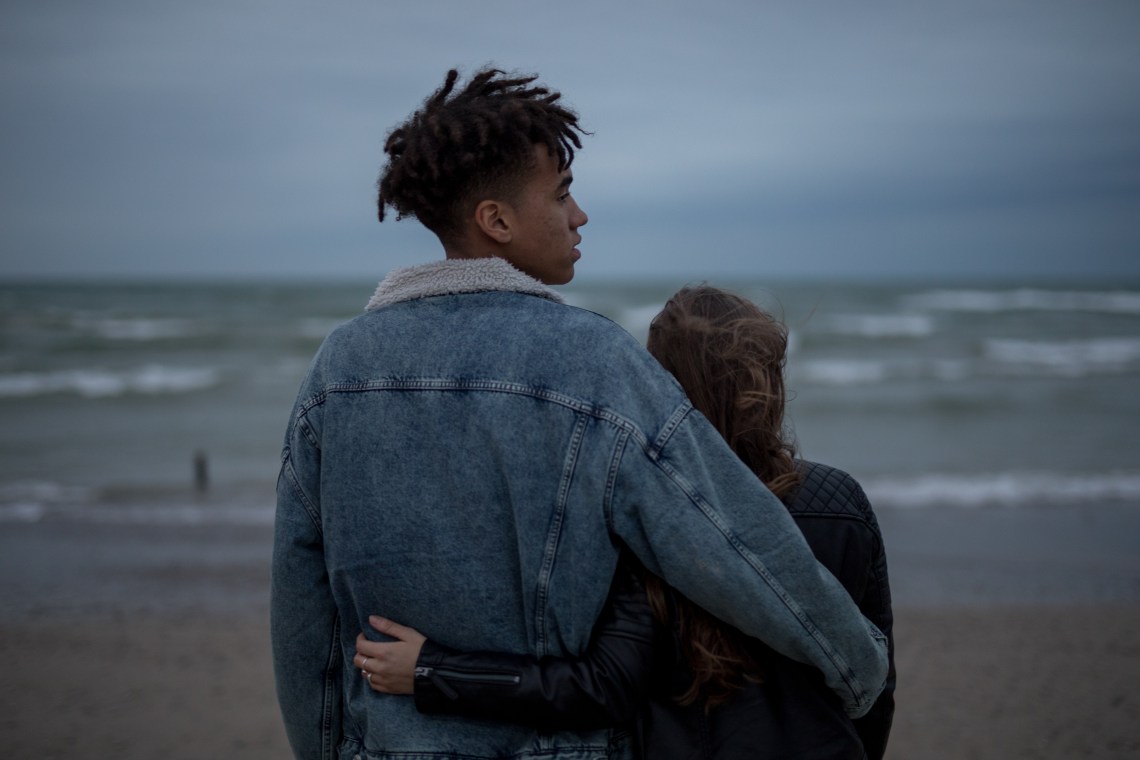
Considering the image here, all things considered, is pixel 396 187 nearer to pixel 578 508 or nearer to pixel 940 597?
pixel 578 508

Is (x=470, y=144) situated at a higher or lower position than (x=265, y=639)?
higher

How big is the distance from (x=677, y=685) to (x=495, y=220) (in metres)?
0.84

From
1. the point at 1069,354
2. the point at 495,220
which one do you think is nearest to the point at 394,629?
the point at 495,220

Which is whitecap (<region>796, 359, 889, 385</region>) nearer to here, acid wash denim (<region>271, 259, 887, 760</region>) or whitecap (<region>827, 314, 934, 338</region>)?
whitecap (<region>827, 314, 934, 338</region>)

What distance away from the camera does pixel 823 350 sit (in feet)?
72.9

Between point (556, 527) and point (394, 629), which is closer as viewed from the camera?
point (556, 527)

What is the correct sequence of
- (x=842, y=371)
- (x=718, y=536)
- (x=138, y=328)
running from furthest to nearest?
(x=138, y=328) < (x=842, y=371) < (x=718, y=536)

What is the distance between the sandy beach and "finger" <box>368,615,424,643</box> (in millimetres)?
3141

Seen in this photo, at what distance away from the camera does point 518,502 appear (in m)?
1.37

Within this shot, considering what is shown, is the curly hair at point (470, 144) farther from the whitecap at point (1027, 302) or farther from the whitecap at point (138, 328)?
the whitecap at point (1027, 302)

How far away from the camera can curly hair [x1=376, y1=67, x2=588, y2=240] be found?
144 cm

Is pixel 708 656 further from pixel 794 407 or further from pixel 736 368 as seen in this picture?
pixel 794 407

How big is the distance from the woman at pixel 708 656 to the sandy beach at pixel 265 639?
3.00 m

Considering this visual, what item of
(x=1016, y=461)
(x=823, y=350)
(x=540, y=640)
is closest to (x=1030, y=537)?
(x=1016, y=461)
